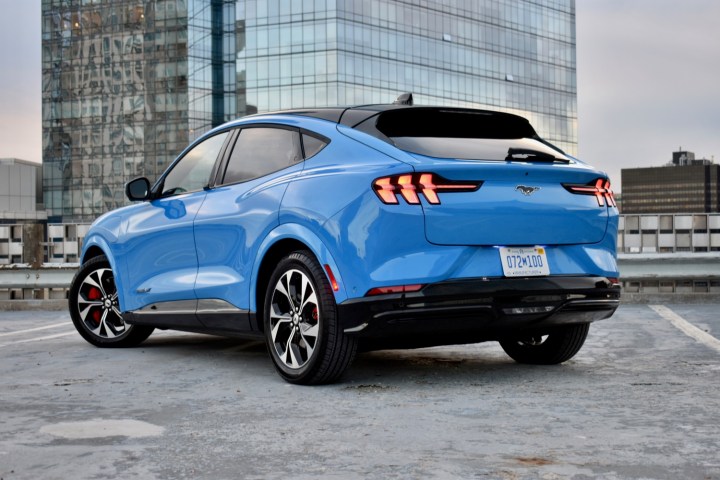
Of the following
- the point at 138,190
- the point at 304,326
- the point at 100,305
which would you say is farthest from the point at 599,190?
the point at 100,305

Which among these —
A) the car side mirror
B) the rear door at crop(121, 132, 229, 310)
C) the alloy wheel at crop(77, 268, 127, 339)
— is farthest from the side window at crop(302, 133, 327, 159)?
the alloy wheel at crop(77, 268, 127, 339)

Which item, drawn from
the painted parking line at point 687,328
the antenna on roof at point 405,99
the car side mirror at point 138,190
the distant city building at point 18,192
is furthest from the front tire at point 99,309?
the distant city building at point 18,192

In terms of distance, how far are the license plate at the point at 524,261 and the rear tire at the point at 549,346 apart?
0.96 metres

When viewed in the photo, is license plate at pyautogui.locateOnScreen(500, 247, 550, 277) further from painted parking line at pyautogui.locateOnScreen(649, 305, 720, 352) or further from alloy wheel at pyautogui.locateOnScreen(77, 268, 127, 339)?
alloy wheel at pyautogui.locateOnScreen(77, 268, 127, 339)

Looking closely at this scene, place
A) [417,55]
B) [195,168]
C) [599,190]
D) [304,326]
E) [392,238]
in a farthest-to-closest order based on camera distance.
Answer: [417,55]
[195,168]
[599,190]
[304,326]
[392,238]

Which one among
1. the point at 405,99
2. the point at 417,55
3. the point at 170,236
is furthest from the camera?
the point at 417,55

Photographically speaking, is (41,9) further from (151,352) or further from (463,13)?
(151,352)

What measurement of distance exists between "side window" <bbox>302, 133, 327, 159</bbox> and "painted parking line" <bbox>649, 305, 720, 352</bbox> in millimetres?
3547

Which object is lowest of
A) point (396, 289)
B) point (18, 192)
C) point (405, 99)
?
point (396, 289)

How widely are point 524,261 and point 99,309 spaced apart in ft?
13.9

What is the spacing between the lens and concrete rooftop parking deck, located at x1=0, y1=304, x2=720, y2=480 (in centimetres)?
373

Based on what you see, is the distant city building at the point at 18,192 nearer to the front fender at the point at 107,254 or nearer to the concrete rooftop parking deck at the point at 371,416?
the front fender at the point at 107,254

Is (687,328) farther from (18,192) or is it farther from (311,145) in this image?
(18,192)

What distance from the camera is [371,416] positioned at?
479 centimetres
